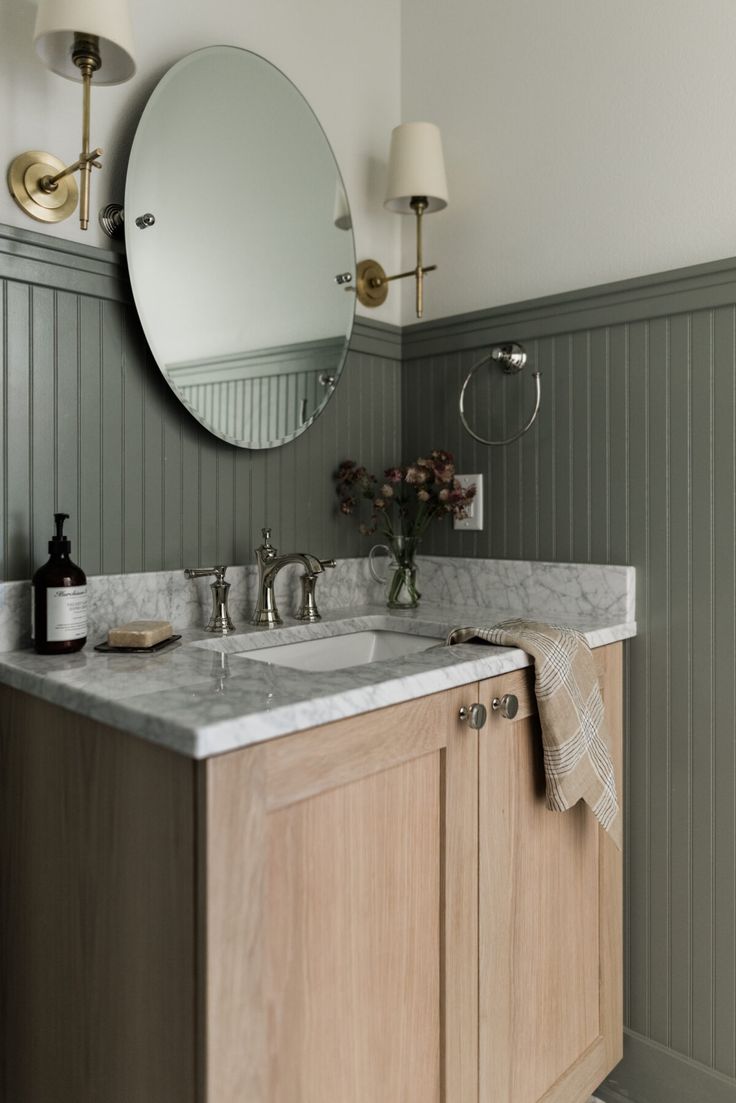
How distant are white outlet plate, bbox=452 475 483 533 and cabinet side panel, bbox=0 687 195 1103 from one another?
108 cm

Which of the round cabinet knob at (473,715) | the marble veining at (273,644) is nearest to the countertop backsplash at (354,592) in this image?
the marble veining at (273,644)

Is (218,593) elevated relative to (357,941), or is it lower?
elevated

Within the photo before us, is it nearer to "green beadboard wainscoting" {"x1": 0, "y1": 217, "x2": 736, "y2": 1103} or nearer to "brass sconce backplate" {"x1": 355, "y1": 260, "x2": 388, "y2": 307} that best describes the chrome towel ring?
"green beadboard wainscoting" {"x1": 0, "y1": 217, "x2": 736, "y2": 1103}

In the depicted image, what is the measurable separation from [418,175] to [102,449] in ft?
3.05

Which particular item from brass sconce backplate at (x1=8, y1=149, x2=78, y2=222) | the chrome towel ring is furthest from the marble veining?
brass sconce backplate at (x1=8, y1=149, x2=78, y2=222)

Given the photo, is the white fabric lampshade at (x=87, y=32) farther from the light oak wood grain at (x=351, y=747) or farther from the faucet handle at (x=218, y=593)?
the light oak wood grain at (x=351, y=747)

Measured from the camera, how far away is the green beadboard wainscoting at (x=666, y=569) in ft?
4.78

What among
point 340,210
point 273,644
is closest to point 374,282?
point 340,210

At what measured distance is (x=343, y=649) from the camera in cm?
162

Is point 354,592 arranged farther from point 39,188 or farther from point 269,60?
point 269,60

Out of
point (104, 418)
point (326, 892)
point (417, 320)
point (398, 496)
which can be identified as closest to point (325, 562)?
point (398, 496)

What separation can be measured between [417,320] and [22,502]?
1.09 metres

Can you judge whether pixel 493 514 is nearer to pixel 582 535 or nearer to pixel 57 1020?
pixel 582 535

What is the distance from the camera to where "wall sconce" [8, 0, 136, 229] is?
3.85 feet
